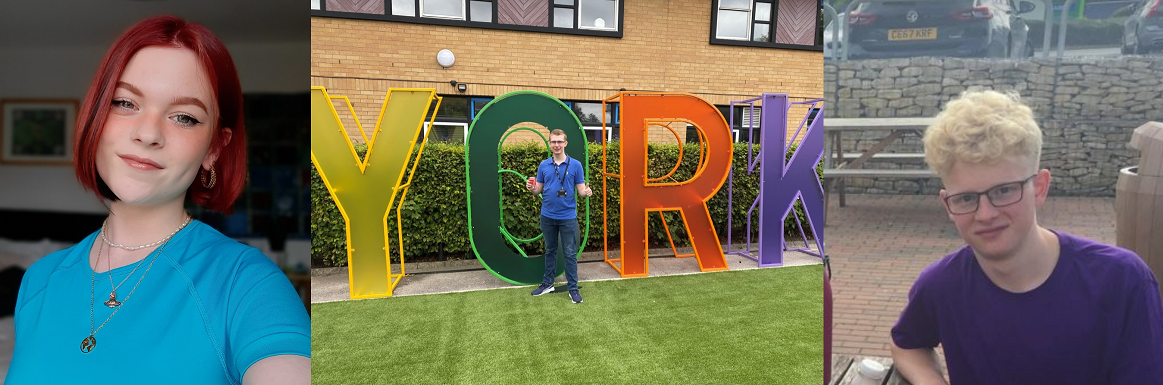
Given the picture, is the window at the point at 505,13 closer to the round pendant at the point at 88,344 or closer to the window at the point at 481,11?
the window at the point at 481,11

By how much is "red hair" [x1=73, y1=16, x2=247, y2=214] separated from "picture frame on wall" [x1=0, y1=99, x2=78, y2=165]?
0.02m

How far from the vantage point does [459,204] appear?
542 cm

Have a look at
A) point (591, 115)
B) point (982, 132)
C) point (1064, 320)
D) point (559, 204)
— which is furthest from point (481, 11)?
point (1064, 320)

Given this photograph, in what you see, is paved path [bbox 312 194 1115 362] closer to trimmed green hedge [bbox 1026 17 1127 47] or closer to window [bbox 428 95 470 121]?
trimmed green hedge [bbox 1026 17 1127 47]

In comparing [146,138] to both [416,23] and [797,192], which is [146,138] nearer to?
[797,192]

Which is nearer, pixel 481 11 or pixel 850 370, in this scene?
pixel 850 370

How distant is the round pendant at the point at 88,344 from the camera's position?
2.31ft

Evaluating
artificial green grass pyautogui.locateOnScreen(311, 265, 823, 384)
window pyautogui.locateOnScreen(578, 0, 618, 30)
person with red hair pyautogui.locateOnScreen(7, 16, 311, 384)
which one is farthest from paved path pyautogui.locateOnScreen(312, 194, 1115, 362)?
window pyautogui.locateOnScreen(578, 0, 618, 30)

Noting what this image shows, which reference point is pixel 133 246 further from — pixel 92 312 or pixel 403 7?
pixel 403 7

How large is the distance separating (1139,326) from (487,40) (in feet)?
21.5

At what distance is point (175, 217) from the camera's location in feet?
2.52

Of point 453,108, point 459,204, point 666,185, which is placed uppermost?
point 453,108

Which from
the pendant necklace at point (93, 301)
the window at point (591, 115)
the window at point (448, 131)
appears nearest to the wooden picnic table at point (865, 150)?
the pendant necklace at point (93, 301)

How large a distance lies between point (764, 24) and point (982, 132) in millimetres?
6995
